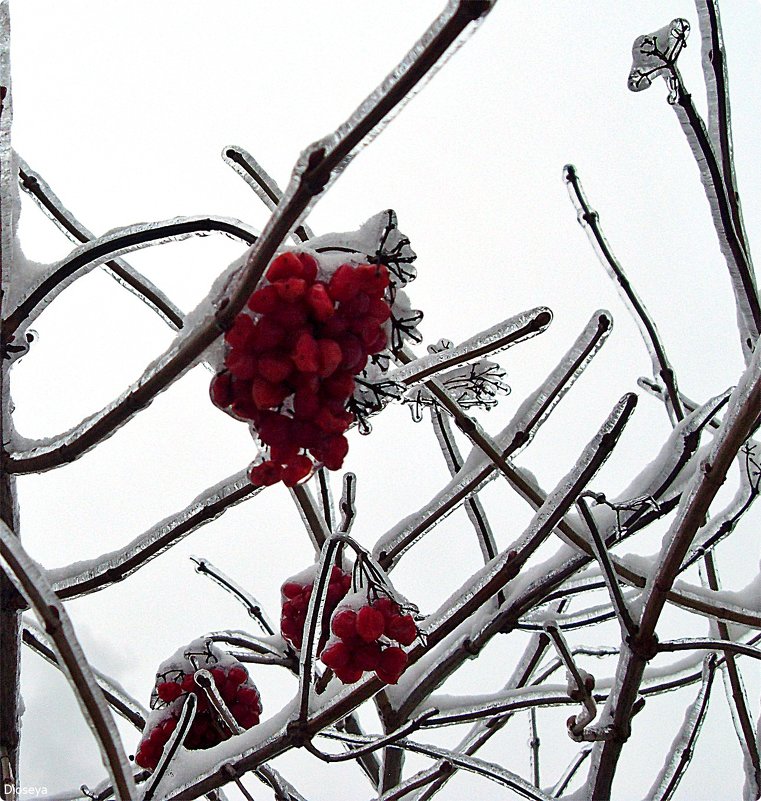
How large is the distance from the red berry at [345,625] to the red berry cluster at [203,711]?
390 millimetres

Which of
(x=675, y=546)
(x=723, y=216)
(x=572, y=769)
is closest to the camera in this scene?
(x=675, y=546)

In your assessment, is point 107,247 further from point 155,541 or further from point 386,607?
point 386,607

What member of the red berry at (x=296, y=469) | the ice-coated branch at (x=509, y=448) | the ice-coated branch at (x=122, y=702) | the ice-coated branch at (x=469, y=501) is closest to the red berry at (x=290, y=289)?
the red berry at (x=296, y=469)

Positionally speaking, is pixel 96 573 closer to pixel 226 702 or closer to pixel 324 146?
pixel 226 702

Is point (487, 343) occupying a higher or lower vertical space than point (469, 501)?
lower

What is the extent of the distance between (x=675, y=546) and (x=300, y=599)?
0.81 metres

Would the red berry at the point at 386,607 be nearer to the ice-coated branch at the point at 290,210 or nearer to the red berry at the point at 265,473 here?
the red berry at the point at 265,473

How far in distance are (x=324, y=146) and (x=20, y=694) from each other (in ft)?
3.58

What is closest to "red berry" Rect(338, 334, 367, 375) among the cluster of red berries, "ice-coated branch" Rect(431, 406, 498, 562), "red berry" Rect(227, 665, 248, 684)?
the cluster of red berries

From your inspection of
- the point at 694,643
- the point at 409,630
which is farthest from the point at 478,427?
the point at 694,643

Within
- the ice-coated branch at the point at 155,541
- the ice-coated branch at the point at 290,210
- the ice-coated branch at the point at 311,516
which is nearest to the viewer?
the ice-coated branch at the point at 290,210

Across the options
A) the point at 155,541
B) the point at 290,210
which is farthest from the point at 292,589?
the point at 290,210

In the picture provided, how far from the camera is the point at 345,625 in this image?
52.2 inches

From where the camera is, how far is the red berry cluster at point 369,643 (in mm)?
1301
